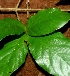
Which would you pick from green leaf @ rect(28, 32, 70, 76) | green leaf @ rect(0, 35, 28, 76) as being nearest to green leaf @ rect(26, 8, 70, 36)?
green leaf @ rect(28, 32, 70, 76)

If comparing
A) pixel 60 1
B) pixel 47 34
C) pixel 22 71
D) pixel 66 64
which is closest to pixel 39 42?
pixel 47 34

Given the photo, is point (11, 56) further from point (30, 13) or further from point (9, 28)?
point (30, 13)

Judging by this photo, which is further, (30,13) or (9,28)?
(30,13)

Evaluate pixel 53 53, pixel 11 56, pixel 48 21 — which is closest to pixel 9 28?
pixel 11 56

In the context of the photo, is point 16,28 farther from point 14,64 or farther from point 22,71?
point 22,71

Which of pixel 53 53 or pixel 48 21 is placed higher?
pixel 48 21

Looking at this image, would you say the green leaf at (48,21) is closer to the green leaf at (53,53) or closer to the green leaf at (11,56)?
the green leaf at (53,53)

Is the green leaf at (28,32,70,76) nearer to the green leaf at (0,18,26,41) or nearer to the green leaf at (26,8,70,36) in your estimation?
the green leaf at (26,8,70,36)
